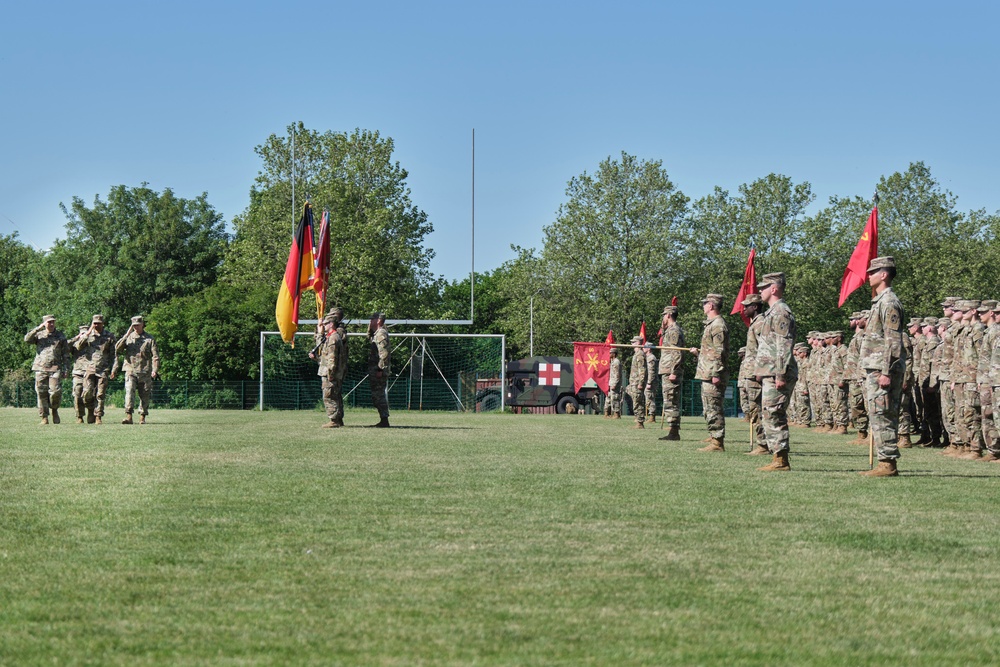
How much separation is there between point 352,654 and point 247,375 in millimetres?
51344

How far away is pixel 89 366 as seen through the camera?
26562 millimetres

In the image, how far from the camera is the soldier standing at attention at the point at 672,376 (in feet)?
70.7

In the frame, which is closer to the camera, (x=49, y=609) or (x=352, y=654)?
(x=352, y=654)

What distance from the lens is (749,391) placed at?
1884cm

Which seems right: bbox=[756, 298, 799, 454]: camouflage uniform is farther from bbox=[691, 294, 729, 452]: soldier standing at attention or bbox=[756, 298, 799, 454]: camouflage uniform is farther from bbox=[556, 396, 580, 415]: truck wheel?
bbox=[556, 396, 580, 415]: truck wheel

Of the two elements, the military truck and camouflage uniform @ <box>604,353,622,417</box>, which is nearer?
camouflage uniform @ <box>604,353,622,417</box>

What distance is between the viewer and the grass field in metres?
5.06

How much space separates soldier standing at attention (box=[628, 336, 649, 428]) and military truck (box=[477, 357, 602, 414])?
793 inches

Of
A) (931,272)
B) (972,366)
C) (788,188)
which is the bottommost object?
(972,366)

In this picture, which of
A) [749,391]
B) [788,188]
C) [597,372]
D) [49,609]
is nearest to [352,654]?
[49,609]

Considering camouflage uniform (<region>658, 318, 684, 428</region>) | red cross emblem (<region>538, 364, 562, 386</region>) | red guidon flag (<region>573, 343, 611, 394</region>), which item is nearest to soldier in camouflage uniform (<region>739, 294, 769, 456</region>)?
camouflage uniform (<region>658, 318, 684, 428</region>)

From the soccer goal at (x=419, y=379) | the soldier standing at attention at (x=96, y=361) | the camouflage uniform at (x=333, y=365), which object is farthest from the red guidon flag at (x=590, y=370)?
the camouflage uniform at (x=333, y=365)

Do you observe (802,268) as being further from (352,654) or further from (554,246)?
(352,654)

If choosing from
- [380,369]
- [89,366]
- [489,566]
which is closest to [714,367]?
[380,369]
